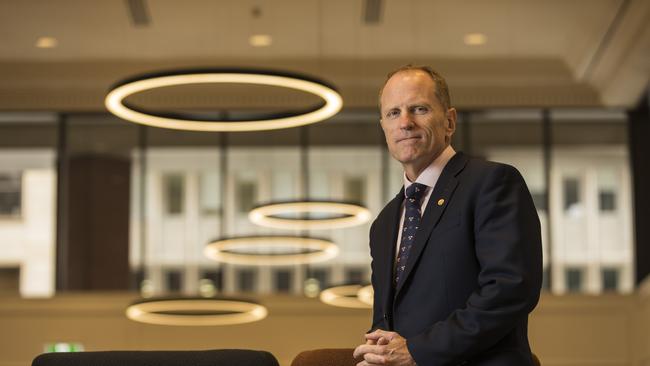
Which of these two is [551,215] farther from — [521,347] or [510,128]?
[521,347]

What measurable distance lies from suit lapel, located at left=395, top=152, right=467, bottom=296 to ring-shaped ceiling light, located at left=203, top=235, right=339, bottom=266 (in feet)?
44.9

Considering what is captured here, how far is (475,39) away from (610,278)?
4540mm

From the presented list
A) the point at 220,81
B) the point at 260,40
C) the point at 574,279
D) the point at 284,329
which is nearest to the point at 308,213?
the point at 284,329

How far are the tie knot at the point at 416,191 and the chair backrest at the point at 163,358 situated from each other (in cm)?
60

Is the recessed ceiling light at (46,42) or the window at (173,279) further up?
the recessed ceiling light at (46,42)

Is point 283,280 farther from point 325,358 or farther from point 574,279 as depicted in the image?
point 325,358

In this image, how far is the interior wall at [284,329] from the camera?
60.2 feet

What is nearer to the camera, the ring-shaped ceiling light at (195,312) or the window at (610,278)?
the ring-shaped ceiling light at (195,312)

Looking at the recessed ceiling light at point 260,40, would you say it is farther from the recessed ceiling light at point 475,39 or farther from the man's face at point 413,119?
the man's face at point 413,119

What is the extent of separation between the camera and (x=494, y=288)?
2.66 m

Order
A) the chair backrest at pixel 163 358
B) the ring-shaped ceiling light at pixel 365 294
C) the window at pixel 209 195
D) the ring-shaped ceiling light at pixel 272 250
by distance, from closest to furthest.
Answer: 1. the chair backrest at pixel 163 358
2. the ring-shaped ceiling light at pixel 365 294
3. the ring-shaped ceiling light at pixel 272 250
4. the window at pixel 209 195

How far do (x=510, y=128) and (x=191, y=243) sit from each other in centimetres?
530

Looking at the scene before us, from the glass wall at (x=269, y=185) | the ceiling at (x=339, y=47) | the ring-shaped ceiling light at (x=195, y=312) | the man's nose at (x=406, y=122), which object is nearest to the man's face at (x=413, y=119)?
the man's nose at (x=406, y=122)

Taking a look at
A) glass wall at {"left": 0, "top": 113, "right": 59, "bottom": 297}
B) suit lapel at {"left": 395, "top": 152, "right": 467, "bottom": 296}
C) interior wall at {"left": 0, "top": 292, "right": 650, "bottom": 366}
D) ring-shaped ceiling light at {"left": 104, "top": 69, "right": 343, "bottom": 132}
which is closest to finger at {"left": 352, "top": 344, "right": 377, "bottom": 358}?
suit lapel at {"left": 395, "top": 152, "right": 467, "bottom": 296}
